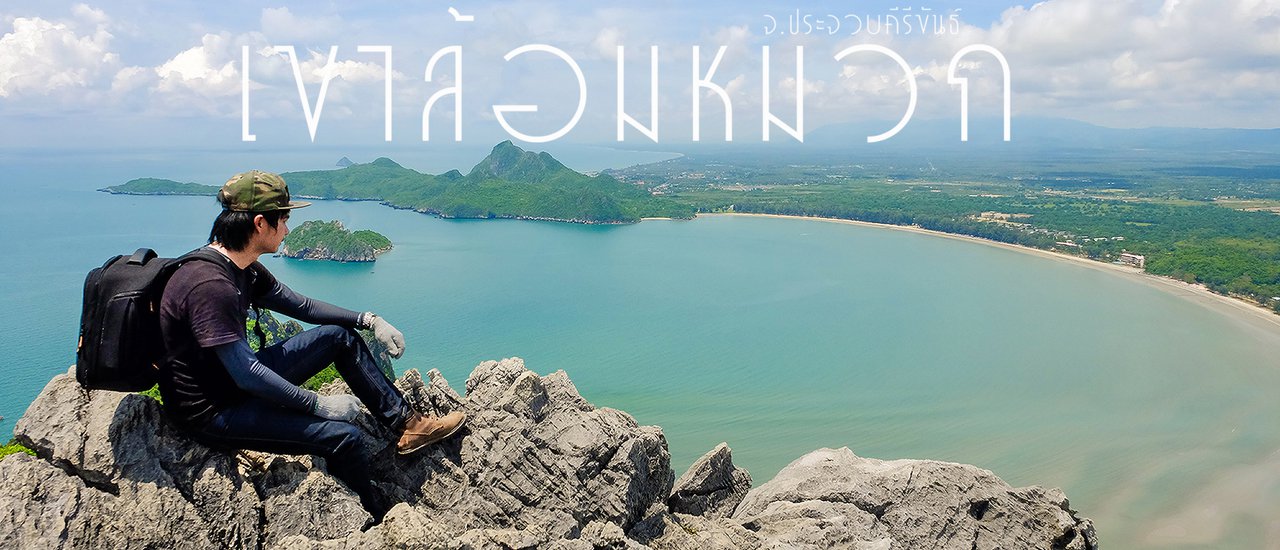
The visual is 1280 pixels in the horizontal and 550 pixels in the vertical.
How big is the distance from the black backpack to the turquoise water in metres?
16.0

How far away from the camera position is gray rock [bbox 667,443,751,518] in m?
5.09

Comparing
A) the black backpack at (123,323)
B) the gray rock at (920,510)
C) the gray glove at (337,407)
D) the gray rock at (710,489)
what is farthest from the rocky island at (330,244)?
the black backpack at (123,323)

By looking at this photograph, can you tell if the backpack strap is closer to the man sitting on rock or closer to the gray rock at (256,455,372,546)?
the man sitting on rock

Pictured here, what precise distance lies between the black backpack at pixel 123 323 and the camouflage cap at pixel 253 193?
0.22 meters

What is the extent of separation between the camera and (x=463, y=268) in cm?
4716

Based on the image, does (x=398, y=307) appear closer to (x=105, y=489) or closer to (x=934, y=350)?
(x=934, y=350)

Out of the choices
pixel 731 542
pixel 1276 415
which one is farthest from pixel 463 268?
pixel 731 542

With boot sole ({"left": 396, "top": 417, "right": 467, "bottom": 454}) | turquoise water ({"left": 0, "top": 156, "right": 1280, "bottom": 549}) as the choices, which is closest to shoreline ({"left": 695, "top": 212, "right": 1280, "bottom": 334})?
turquoise water ({"left": 0, "top": 156, "right": 1280, "bottom": 549})

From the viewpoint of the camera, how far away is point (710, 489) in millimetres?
5246

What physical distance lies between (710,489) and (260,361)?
130 inches

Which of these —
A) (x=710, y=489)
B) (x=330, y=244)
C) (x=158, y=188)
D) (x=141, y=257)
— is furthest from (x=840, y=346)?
(x=158, y=188)

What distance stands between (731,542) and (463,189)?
85241 mm

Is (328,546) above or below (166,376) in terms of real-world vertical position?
below

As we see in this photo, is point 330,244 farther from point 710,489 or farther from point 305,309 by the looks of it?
point 305,309
